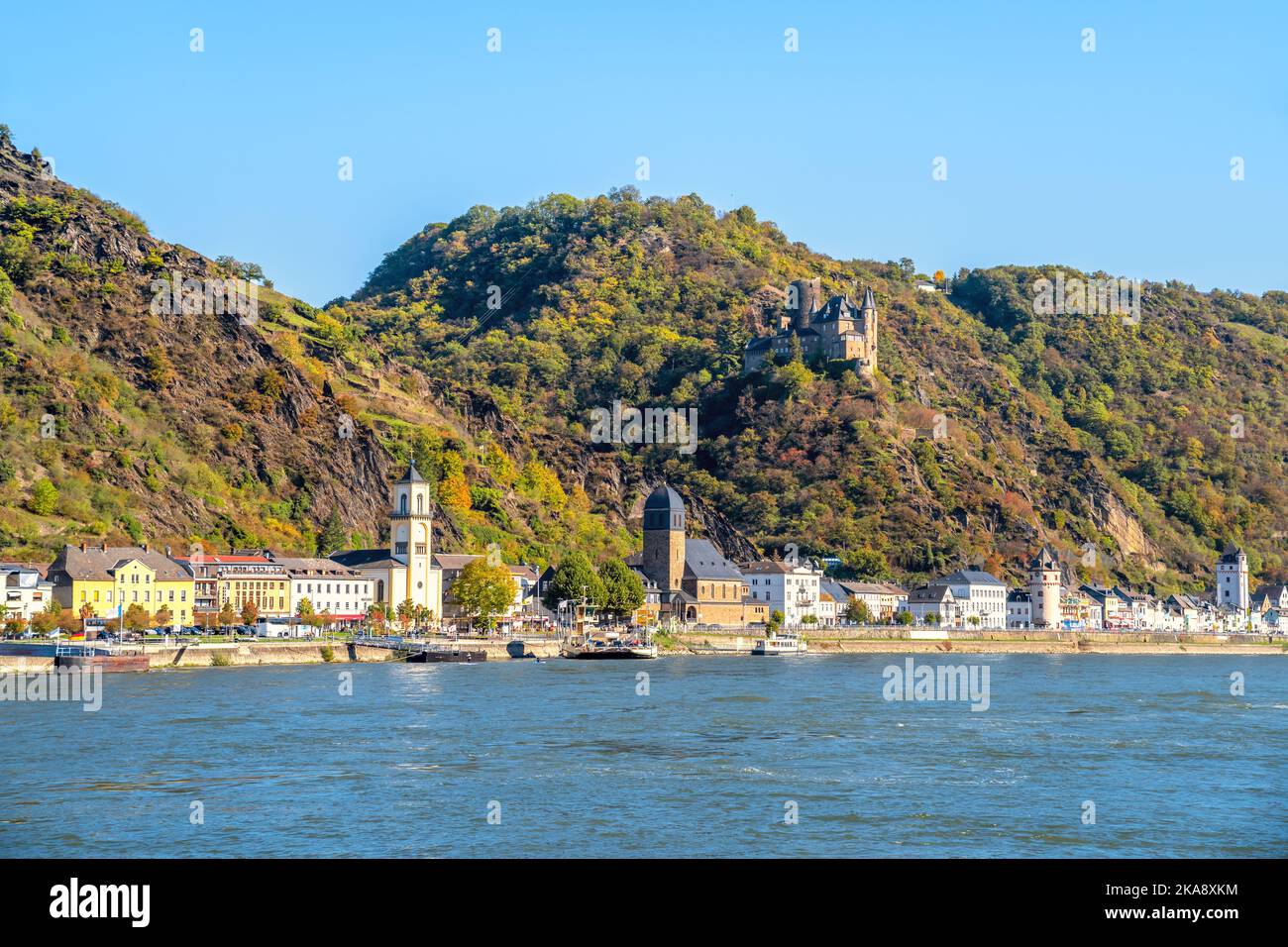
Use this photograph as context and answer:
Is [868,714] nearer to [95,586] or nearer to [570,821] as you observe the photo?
[570,821]

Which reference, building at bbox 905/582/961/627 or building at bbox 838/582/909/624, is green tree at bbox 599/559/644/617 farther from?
building at bbox 905/582/961/627

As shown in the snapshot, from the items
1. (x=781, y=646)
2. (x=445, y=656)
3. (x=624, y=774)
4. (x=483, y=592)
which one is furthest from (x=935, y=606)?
(x=624, y=774)

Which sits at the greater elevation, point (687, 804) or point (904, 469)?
point (904, 469)

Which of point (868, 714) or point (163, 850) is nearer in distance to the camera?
point (163, 850)

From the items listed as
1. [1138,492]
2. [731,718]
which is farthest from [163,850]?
[1138,492]

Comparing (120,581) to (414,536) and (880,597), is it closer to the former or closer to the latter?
(414,536)

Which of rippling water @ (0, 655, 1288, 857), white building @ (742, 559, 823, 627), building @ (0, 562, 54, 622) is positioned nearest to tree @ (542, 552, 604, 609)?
white building @ (742, 559, 823, 627)

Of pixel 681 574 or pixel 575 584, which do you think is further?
pixel 681 574
